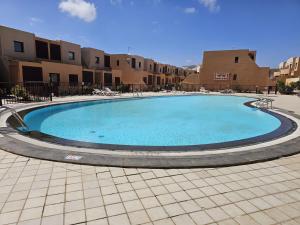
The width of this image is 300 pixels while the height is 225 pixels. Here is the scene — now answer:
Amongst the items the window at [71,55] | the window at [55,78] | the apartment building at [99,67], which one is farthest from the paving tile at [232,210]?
the window at [71,55]

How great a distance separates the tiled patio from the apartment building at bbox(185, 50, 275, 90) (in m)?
28.4

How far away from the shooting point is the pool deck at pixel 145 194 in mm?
2055

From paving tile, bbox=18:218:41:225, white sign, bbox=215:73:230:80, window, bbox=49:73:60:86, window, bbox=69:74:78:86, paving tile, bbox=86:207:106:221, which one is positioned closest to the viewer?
paving tile, bbox=18:218:41:225

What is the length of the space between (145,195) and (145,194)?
0.08 feet

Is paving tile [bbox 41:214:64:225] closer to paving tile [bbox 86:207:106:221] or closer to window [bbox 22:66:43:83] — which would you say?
paving tile [bbox 86:207:106:221]

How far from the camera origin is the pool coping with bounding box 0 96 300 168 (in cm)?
332

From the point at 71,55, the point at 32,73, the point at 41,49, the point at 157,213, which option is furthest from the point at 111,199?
the point at 71,55

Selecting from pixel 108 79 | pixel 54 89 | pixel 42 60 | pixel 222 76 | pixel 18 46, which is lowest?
pixel 54 89

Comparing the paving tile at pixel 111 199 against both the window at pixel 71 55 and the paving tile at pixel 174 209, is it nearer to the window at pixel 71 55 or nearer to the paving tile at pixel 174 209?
the paving tile at pixel 174 209

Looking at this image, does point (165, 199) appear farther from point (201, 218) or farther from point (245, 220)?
point (245, 220)

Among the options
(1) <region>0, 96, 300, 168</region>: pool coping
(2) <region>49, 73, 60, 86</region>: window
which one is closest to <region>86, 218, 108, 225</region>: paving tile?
(1) <region>0, 96, 300, 168</region>: pool coping

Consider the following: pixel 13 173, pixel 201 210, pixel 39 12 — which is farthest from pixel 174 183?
pixel 39 12

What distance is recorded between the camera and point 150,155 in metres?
3.79

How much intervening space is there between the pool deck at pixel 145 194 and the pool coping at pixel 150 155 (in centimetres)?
14
